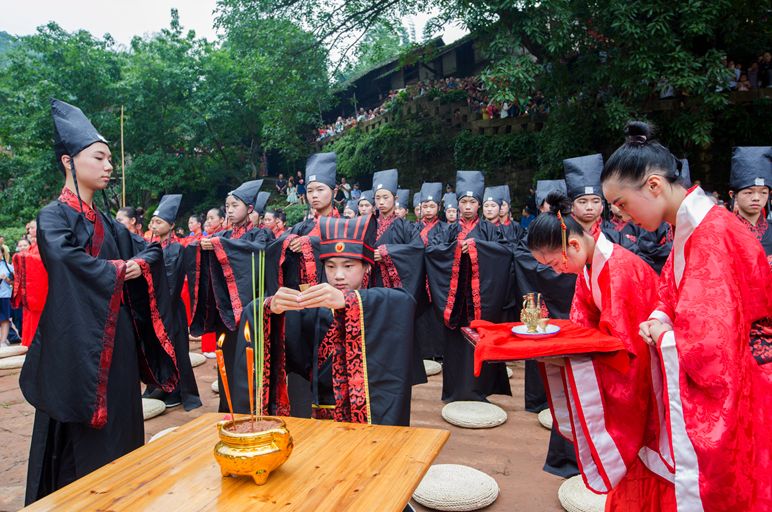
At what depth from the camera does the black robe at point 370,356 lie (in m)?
2.52

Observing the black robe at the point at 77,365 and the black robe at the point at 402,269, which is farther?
the black robe at the point at 402,269

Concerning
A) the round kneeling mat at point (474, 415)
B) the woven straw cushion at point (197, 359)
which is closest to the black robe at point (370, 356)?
the round kneeling mat at point (474, 415)

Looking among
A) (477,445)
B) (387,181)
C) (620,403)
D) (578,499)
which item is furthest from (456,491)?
(387,181)

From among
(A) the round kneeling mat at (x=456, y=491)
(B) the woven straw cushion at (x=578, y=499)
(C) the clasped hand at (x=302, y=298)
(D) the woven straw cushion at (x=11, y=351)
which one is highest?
(C) the clasped hand at (x=302, y=298)

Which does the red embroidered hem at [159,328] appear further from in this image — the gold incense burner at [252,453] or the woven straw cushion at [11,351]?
the woven straw cushion at [11,351]

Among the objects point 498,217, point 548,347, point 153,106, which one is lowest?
point 548,347

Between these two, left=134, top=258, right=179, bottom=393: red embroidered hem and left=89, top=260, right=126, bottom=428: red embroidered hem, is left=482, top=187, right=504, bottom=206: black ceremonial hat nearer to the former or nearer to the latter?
left=134, top=258, right=179, bottom=393: red embroidered hem

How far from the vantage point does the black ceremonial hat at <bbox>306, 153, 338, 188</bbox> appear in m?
5.46

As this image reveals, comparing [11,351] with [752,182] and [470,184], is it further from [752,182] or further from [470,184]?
[752,182]

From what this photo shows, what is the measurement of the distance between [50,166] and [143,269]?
911 inches

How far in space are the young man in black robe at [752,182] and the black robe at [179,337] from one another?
5.68 m

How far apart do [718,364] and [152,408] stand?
5194 millimetres

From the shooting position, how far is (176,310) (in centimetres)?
625

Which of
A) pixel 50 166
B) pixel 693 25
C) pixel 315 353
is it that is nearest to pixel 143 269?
pixel 315 353
